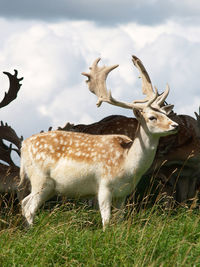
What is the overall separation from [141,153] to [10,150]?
9.98 ft

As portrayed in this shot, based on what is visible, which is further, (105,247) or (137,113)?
(137,113)

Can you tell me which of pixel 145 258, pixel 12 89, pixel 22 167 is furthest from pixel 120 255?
pixel 12 89

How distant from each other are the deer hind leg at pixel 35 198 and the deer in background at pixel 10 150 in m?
0.71

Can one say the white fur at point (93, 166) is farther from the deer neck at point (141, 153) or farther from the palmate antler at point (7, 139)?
the palmate antler at point (7, 139)

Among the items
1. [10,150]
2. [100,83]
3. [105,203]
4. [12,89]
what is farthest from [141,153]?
[12,89]

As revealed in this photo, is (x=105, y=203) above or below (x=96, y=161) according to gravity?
below

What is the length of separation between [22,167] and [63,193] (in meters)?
0.67

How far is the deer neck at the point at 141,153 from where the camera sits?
7.23m

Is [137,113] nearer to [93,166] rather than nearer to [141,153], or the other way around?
[141,153]

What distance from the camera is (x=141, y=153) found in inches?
286

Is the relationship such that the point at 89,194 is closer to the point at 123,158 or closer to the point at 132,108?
the point at 123,158

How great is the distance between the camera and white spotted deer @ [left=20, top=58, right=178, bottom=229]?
7176 millimetres

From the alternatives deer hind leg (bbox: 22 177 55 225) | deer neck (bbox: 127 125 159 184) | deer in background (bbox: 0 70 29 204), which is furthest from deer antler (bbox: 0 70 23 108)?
deer neck (bbox: 127 125 159 184)

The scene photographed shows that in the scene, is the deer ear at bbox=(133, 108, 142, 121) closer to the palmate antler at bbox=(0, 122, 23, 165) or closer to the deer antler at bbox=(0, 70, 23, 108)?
the palmate antler at bbox=(0, 122, 23, 165)
